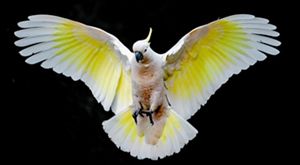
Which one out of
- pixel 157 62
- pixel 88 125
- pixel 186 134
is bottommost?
pixel 88 125

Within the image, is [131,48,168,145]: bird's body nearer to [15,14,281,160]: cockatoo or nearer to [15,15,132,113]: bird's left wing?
[15,14,281,160]: cockatoo

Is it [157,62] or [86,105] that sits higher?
[157,62]

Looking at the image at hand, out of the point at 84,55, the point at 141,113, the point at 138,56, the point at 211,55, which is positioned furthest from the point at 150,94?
the point at 84,55

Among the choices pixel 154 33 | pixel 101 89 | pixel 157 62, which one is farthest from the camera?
pixel 154 33

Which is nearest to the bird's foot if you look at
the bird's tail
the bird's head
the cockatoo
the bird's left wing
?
the cockatoo

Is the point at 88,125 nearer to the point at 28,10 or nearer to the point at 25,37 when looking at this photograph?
the point at 28,10

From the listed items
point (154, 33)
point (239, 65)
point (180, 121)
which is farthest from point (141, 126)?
point (154, 33)

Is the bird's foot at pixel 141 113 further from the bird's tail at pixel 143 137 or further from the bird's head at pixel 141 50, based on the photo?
the bird's head at pixel 141 50

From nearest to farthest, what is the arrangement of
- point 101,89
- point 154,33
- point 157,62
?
point 157,62, point 101,89, point 154,33

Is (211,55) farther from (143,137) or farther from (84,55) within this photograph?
(84,55)
